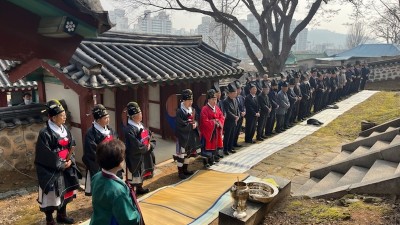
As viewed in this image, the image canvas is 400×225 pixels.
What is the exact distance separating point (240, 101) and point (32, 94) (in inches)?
448

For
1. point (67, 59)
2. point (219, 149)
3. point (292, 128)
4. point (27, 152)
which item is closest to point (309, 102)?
point (292, 128)

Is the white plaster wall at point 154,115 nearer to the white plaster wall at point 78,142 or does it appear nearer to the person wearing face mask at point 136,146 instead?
the white plaster wall at point 78,142

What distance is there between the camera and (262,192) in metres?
5.19

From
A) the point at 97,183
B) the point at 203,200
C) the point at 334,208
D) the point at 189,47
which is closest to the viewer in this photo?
the point at 97,183

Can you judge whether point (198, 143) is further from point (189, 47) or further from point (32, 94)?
point (32, 94)

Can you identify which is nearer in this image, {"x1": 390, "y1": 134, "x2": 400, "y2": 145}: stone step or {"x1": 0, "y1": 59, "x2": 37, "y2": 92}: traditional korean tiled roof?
{"x1": 390, "y1": 134, "x2": 400, "y2": 145}: stone step

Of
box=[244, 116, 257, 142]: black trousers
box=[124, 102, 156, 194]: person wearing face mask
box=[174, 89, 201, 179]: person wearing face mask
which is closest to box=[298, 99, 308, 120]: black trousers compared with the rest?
box=[244, 116, 257, 142]: black trousers

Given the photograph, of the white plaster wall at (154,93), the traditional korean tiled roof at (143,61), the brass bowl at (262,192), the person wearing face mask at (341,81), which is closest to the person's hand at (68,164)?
the traditional korean tiled roof at (143,61)

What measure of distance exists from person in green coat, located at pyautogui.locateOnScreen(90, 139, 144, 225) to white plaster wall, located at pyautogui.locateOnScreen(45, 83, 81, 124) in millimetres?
5108

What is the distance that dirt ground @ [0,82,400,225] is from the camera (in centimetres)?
462

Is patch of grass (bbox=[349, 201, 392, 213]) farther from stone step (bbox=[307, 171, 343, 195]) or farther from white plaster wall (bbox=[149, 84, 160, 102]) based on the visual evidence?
white plaster wall (bbox=[149, 84, 160, 102])

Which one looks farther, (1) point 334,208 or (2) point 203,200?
(2) point 203,200

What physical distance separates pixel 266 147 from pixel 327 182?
361 cm

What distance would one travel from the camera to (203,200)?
579 cm
